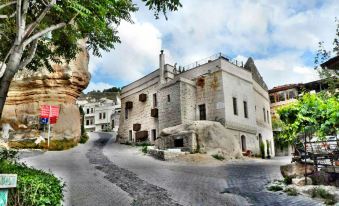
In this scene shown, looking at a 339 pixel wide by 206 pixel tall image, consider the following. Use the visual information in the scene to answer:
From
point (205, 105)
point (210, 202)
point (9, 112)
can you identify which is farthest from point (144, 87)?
point (210, 202)

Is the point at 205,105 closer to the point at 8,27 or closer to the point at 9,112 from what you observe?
the point at 9,112

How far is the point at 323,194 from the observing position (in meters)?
9.68

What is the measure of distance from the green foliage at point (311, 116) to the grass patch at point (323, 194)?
1.86 m

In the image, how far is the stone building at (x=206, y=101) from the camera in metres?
30.1

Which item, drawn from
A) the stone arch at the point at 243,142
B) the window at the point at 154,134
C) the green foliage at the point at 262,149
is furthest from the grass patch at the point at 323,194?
the window at the point at 154,134

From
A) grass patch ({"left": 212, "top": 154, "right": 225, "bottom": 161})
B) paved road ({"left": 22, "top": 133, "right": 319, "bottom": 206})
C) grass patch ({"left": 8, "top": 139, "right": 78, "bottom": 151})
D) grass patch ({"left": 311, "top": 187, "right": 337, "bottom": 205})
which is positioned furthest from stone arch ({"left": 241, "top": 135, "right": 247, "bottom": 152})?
grass patch ({"left": 311, "top": 187, "right": 337, "bottom": 205})

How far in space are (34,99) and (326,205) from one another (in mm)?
28967

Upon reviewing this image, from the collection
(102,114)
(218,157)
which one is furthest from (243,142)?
(102,114)

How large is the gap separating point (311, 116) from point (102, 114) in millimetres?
62080

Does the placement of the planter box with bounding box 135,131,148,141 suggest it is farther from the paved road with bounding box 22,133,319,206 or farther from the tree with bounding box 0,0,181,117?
the tree with bounding box 0,0,181,117

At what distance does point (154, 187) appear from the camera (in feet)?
39.5

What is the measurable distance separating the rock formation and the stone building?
345 inches

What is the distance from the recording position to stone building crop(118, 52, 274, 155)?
3014 centimetres

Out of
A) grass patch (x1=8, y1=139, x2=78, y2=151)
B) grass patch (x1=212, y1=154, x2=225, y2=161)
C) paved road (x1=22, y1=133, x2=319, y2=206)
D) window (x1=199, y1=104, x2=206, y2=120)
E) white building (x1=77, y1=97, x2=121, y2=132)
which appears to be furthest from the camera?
white building (x1=77, y1=97, x2=121, y2=132)
